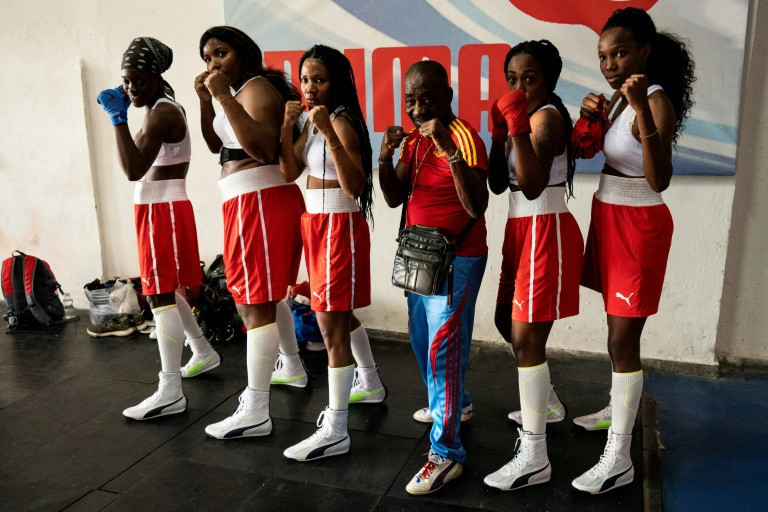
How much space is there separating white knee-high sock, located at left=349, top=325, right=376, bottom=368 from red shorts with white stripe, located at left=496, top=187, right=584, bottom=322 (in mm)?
925

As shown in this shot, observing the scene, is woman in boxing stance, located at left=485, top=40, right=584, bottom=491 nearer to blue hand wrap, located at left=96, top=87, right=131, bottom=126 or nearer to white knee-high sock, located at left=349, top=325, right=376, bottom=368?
white knee-high sock, located at left=349, top=325, right=376, bottom=368

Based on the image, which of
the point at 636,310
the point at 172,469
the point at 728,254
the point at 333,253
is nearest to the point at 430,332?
the point at 333,253

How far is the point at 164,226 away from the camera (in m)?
2.83

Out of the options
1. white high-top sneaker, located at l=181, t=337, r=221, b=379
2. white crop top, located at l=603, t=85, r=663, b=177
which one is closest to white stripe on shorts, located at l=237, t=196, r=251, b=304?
white high-top sneaker, located at l=181, t=337, r=221, b=379

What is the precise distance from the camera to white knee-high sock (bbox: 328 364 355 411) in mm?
2416

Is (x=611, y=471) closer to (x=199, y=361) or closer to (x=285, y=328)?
(x=285, y=328)

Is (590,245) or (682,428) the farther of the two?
(682,428)

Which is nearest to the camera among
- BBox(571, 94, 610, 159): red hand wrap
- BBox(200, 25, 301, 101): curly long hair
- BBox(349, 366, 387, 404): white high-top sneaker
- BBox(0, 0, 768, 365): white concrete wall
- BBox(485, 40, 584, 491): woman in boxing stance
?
BBox(485, 40, 584, 491): woman in boxing stance

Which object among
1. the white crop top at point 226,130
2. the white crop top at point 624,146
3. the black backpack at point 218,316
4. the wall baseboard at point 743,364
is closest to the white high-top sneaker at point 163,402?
the black backpack at point 218,316

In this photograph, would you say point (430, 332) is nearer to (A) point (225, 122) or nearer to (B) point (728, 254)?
(A) point (225, 122)

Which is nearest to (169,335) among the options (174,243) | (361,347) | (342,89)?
(174,243)

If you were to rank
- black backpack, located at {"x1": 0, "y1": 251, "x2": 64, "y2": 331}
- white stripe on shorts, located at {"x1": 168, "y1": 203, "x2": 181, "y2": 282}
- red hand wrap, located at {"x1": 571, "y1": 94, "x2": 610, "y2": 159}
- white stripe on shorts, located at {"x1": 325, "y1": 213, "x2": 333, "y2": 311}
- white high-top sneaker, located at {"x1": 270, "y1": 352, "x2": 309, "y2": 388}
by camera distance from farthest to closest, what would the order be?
black backpack, located at {"x1": 0, "y1": 251, "x2": 64, "y2": 331}
white high-top sneaker, located at {"x1": 270, "y1": 352, "x2": 309, "y2": 388}
white stripe on shorts, located at {"x1": 168, "y1": 203, "x2": 181, "y2": 282}
white stripe on shorts, located at {"x1": 325, "y1": 213, "x2": 333, "y2": 311}
red hand wrap, located at {"x1": 571, "y1": 94, "x2": 610, "y2": 159}

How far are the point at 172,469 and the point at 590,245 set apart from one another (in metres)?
1.78

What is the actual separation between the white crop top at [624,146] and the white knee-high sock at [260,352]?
1.46 meters
